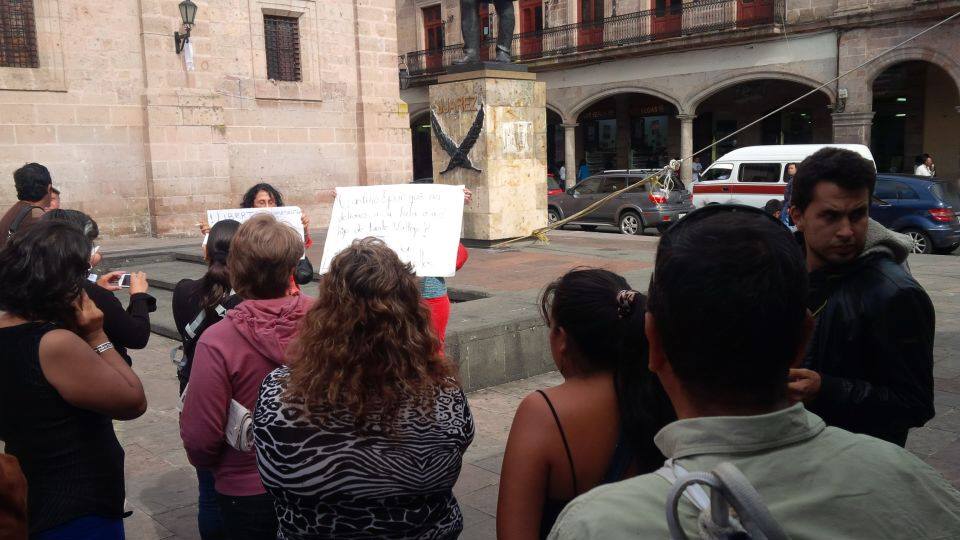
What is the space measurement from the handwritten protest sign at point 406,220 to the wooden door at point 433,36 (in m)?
29.5

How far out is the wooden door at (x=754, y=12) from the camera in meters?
24.0

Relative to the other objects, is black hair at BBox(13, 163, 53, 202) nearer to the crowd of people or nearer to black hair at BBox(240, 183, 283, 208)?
black hair at BBox(240, 183, 283, 208)

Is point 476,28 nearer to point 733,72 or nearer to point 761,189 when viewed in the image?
point 761,189

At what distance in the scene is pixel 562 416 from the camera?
6.16 feet

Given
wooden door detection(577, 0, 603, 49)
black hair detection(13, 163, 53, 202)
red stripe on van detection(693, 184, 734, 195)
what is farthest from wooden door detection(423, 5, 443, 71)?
black hair detection(13, 163, 53, 202)

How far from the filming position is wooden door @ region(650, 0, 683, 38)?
25.9 m

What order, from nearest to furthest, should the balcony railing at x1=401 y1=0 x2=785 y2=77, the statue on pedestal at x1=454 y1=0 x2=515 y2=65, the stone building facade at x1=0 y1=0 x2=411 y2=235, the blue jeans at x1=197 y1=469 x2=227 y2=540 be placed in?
the blue jeans at x1=197 y1=469 x2=227 y2=540
the statue on pedestal at x1=454 y1=0 x2=515 y2=65
the stone building facade at x1=0 y1=0 x2=411 y2=235
the balcony railing at x1=401 y1=0 x2=785 y2=77

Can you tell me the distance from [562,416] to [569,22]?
95.2ft

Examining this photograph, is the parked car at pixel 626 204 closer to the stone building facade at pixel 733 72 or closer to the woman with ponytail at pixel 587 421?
the stone building facade at pixel 733 72

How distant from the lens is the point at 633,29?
27.1 meters

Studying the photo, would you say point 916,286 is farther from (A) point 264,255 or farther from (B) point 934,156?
(B) point 934,156

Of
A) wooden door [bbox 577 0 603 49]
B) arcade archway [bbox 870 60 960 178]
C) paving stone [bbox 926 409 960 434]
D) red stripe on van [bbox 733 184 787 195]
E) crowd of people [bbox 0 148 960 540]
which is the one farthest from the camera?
wooden door [bbox 577 0 603 49]

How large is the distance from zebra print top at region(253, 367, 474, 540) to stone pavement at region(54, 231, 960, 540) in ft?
5.71

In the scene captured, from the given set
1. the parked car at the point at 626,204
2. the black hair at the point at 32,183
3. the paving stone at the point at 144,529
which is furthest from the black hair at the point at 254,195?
the parked car at the point at 626,204
